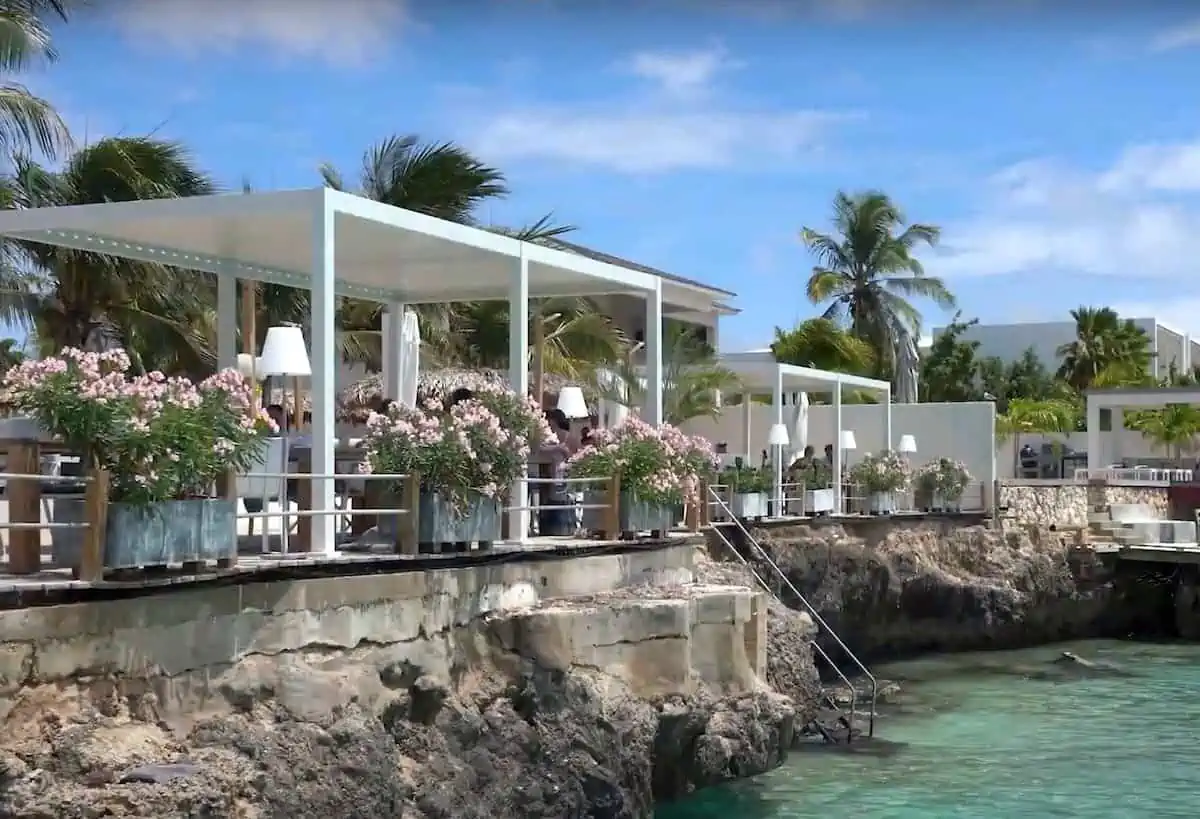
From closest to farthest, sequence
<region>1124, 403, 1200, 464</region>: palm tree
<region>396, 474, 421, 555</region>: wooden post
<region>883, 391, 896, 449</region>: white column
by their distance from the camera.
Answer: <region>396, 474, 421, 555</region>: wooden post
<region>883, 391, 896, 449</region>: white column
<region>1124, 403, 1200, 464</region>: palm tree

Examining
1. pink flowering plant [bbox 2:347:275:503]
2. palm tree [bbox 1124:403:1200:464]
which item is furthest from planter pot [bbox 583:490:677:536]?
palm tree [bbox 1124:403:1200:464]

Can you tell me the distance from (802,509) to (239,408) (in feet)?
59.5

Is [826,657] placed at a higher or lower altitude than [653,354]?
lower

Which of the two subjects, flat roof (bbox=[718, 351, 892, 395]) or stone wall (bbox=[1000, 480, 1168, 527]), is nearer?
flat roof (bbox=[718, 351, 892, 395])

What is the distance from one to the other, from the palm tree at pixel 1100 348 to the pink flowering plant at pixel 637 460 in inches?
1931

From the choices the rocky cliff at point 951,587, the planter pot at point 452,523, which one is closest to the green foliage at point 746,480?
the rocky cliff at point 951,587

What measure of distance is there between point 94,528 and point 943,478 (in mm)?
24762

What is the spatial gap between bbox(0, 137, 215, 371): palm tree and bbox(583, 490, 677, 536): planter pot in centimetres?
805

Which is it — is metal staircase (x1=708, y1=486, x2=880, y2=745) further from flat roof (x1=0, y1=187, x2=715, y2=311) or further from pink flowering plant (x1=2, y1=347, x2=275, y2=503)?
pink flowering plant (x1=2, y1=347, x2=275, y2=503)

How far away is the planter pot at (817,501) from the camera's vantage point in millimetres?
27031

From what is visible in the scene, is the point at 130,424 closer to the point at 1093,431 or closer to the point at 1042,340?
the point at 1093,431

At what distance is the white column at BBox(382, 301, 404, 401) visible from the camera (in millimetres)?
16311

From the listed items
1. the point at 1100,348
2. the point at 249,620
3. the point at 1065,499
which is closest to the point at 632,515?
the point at 249,620

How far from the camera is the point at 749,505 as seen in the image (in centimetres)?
2414
